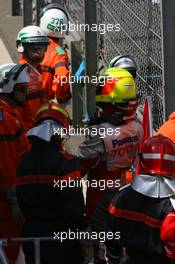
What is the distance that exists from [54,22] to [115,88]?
2.59 meters

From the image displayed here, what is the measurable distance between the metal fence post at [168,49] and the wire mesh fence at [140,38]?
602 millimetres

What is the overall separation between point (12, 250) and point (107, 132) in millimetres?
1072

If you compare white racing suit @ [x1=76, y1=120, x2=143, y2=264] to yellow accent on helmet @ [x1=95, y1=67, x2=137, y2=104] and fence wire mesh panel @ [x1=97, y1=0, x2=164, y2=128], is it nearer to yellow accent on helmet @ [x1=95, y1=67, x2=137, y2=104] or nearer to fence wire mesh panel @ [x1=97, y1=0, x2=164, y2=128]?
yellow accent on helmet @ [x1=95, y1=67, x2=137, y2=104]

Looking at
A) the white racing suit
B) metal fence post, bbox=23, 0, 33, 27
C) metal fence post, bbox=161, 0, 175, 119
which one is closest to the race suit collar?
the white racing suit

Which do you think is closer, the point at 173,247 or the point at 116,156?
the point at 173,247

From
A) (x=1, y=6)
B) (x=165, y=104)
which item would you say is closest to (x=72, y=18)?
(x=1, y=6)

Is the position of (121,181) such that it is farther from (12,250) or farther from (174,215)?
(174,215)

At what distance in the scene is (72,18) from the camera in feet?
32.9

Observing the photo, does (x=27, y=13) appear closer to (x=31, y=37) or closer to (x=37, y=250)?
(x=31, y=37)

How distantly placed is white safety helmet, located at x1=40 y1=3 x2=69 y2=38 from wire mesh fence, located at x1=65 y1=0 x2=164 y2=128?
1.89 feet

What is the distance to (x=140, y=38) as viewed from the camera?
277 inches

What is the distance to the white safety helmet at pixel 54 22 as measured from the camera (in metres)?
7.64

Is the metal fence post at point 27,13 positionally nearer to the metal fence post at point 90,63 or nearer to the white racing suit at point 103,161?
the metal fence post at point 90,63

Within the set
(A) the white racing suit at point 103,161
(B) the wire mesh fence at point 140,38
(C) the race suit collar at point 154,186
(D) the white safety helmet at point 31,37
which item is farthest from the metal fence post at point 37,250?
(D) the white safety helmet at point 31,37
